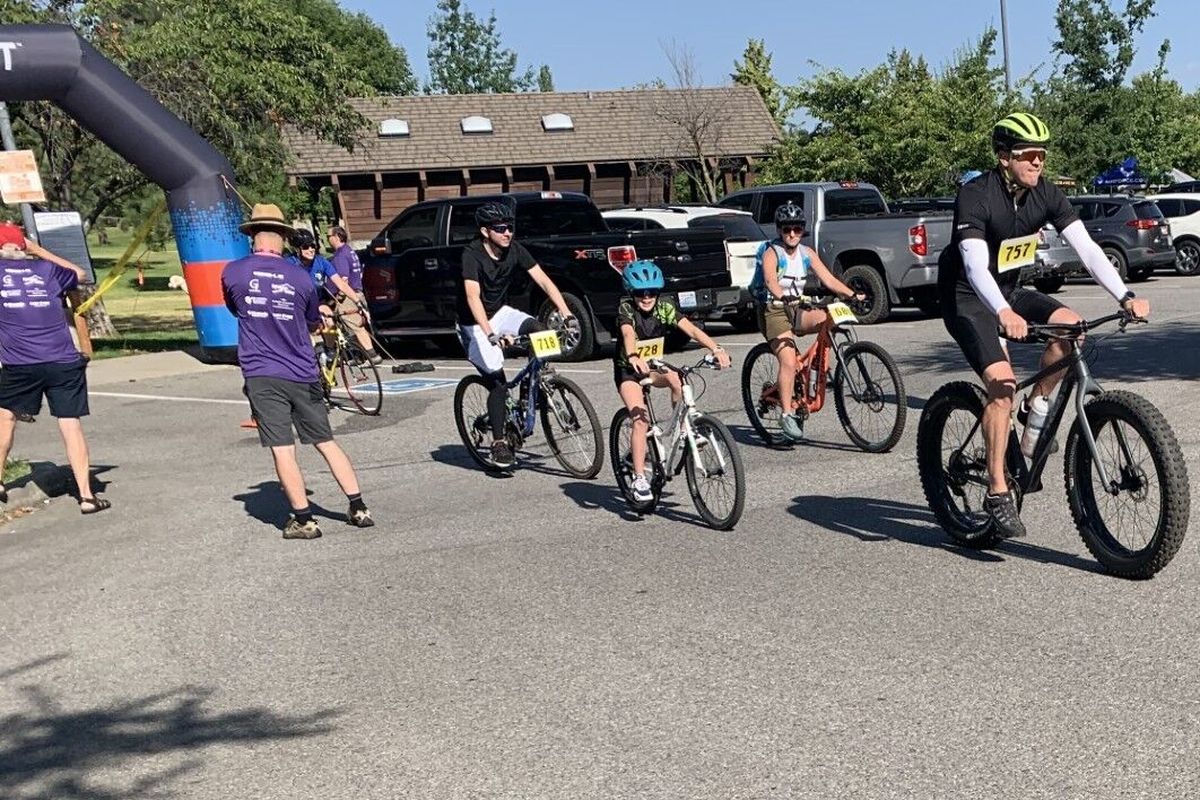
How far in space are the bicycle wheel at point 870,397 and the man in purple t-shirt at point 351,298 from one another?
5.60 m

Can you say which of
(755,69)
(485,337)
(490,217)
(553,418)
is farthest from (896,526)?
(755,69)

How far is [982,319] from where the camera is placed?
6.32 meters

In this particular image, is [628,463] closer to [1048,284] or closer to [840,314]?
[840,314]

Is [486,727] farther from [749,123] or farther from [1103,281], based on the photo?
[749,123]

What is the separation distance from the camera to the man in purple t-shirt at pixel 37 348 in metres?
9.13

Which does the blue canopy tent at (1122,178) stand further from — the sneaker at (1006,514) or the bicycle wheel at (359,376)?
the sneaker at (1006,514)

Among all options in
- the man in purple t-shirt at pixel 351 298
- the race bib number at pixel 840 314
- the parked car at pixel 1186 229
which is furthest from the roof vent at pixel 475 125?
the race bib number at pixel 840 314

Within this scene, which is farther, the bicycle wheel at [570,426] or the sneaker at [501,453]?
the sneaker at [501,453]

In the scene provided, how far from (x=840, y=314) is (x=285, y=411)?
3.82 m

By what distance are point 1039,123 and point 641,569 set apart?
282 cm

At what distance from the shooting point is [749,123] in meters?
49.7

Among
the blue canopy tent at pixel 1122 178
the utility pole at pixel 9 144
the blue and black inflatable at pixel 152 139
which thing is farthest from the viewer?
the blue canopy tent at pixel 1122 178

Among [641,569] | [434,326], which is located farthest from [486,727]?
[434,326]

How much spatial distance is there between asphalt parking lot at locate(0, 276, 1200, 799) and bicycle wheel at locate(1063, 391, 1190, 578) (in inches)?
6.5
